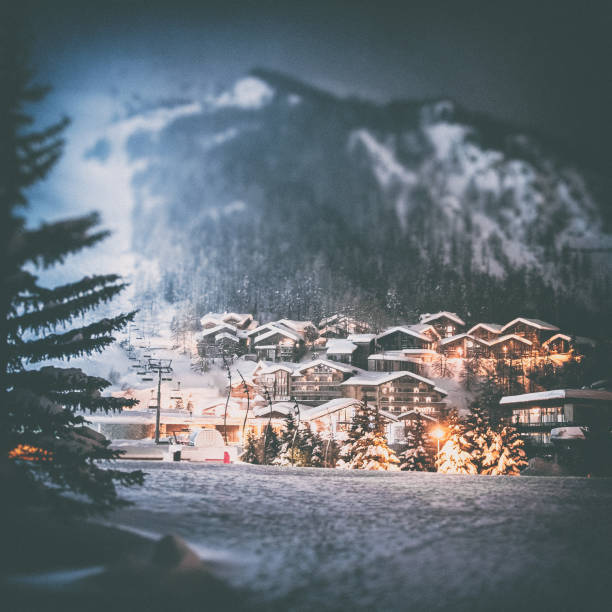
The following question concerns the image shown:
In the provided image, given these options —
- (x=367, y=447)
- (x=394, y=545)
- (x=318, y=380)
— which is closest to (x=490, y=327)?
(x=318, y=380)

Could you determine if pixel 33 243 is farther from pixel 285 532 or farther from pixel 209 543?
pixel 285 532

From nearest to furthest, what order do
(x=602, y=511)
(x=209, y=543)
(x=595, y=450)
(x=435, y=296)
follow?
1. (x=209, y=543)
2. (x=602, y=511)
3. (x=595, y=450)
4. (x=435, y=296)

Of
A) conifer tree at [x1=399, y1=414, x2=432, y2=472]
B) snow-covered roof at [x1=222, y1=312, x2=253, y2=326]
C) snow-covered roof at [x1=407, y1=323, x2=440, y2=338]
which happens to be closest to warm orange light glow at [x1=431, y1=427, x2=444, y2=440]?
conifer tree at [x1=399, y1=414, x2=432, y2=472]

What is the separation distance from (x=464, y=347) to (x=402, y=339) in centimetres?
725

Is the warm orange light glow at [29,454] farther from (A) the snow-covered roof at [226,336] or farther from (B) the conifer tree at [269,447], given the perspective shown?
(A) the snow-covered roof at [226,336]

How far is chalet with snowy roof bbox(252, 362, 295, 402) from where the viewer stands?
49.8 metres

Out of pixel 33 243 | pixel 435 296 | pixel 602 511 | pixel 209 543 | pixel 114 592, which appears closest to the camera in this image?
pixel 114 592

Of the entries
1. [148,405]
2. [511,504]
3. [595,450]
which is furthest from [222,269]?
[511,504]

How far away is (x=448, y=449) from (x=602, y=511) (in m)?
18.7

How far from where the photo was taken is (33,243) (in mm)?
4273

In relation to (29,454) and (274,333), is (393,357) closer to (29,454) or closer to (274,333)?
(274,333)

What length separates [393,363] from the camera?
5381 cm

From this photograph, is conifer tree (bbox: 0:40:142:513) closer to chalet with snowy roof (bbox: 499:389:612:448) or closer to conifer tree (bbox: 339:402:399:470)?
conifer tree (bbox: 339:402:399:470)

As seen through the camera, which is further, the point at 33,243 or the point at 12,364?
the point at 12,364
